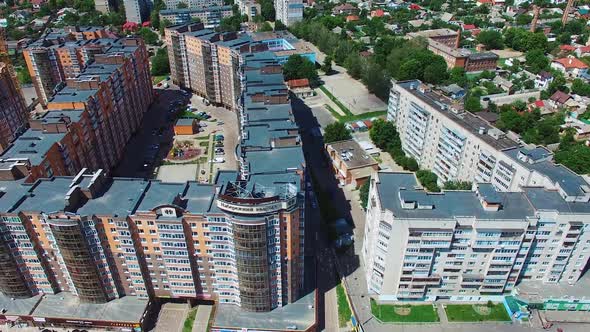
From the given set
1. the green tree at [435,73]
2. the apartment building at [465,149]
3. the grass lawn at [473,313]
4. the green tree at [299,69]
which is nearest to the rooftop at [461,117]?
the apartment building at [465,149]

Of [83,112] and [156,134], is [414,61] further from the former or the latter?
[83,112]

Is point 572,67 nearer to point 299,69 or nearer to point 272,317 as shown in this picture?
point 299,69

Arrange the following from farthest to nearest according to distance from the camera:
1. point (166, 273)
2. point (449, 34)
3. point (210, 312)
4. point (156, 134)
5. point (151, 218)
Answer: point (449, 34)
point (156, 134)
point (210, 312)
point (166, 273)
point (151, 218)

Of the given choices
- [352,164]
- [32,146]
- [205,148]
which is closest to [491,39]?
[352,164]

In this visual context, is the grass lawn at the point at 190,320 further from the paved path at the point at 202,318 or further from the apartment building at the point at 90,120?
the apartment building at the point at 90,120

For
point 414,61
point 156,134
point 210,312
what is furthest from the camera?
point 414,61

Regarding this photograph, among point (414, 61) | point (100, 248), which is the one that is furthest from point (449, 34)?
point (100, 248)

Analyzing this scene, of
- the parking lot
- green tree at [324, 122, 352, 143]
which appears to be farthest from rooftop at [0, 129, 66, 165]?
green tree at [324, 122, 352, 143]
